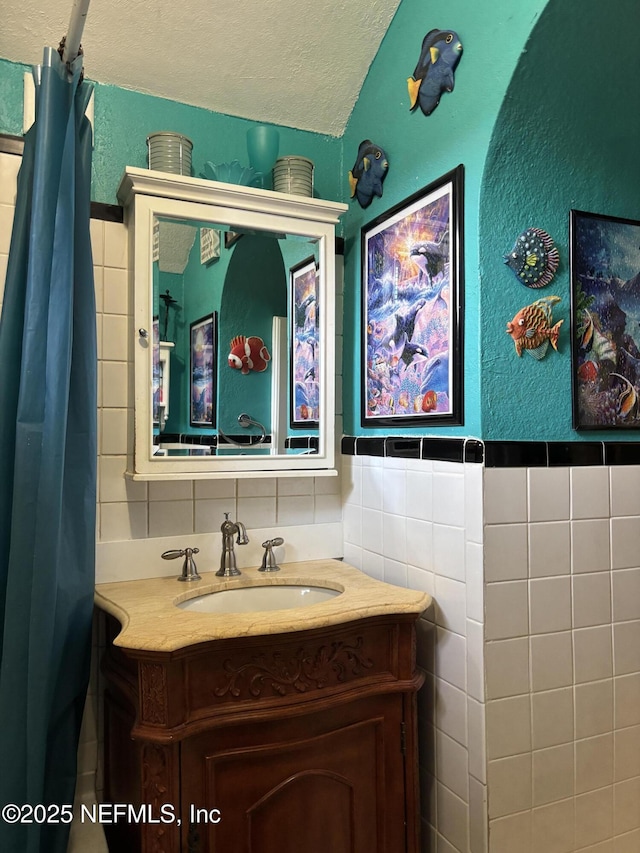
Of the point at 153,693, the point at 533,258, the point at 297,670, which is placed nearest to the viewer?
the point at 153,693

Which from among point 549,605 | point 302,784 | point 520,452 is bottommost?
point 302,784

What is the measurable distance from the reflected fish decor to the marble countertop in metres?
0.56

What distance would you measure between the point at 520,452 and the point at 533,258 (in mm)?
427

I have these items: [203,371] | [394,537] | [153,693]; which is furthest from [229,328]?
[153,693]

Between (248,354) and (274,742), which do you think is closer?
(274,742)

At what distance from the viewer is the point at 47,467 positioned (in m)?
1.22

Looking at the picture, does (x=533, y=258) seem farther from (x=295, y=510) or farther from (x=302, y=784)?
(x=302, y=784)

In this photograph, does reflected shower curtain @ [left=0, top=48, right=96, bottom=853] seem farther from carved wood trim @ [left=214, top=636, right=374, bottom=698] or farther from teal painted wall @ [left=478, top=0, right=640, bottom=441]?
teal painted wall @ [left=478, top=0, right=640, bottom=441]

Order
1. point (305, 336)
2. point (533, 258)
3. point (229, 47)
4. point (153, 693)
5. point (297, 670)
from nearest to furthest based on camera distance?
point (153, 693) → point (297, 670) → point (533, 258) → point (229, 47) → point (305, 336)

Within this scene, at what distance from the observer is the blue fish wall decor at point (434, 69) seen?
135 cm

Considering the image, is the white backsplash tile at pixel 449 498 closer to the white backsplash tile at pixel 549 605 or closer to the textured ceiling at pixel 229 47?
the white backsplash tile at pixel 549 605

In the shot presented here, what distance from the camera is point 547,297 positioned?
52.2 inches

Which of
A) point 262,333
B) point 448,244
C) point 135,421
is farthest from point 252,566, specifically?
point 448,244

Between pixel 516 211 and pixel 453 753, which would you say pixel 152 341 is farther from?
pixel 453 753
